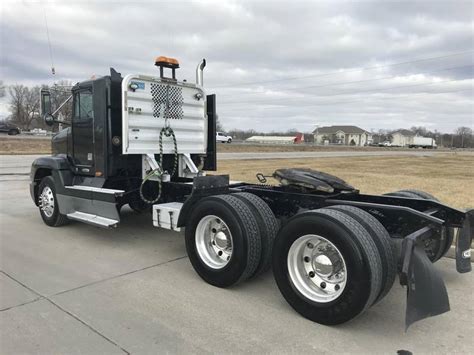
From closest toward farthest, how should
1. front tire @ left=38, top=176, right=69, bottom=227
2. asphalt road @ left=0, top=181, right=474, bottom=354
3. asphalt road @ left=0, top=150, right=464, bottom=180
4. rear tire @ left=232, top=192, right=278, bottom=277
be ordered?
asphalt road @ left=0, top=181, right=474, bottom=354 → rear tire @ left=232, top=192, right=278, bottom=277 → front tire @ left=38, top=176, right=69, bottom=227 → asphalt road @ left=0, top=150, right=464, bottom=180

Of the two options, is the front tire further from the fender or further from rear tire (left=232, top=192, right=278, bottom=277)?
rear tire (left=232, top=192, right=278, bottom=277)

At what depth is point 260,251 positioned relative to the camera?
14.3 feet

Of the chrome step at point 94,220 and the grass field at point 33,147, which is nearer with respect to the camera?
the chrome step at point 94,220

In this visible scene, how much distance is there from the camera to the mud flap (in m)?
3.16

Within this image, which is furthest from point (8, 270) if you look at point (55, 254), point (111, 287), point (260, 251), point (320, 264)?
point (320, 264)

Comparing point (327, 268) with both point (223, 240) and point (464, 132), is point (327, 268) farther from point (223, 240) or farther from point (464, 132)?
point (464, 132)

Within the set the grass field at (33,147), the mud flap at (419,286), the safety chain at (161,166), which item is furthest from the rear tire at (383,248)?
the grass field at (33,147)

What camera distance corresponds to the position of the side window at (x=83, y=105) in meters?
6.62

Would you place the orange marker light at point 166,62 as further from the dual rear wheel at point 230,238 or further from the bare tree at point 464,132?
the bare tree at point 464,132

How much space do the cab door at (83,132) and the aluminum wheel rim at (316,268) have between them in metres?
4.11

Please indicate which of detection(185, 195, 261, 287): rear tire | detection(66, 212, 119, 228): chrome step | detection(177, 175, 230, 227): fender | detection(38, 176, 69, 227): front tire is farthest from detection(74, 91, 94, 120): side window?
detection(185, 195, 261, 287): rear tire

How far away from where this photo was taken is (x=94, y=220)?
6055 millimetres

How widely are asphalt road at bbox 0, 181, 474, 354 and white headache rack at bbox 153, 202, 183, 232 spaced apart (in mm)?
487

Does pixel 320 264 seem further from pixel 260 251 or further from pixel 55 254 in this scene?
pixel 55 254
